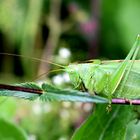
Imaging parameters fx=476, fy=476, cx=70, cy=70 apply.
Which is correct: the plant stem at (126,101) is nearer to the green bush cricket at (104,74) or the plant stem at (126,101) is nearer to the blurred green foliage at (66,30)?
the green bush cricket at (104,74)

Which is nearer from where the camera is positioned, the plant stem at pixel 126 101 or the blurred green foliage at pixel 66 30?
the plant stem at pixel 126 101

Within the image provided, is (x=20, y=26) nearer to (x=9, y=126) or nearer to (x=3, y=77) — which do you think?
(x=3, y=77)

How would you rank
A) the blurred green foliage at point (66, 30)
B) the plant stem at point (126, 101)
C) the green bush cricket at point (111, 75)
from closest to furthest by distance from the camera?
the plant stem at point (126, 101)
the green bush cricket at point (111, 75)
the blurred green foliage at point (66, 30)

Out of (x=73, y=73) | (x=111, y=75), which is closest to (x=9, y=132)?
(x=73, y=73)

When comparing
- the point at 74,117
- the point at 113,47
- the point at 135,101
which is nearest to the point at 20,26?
the point at 113,47

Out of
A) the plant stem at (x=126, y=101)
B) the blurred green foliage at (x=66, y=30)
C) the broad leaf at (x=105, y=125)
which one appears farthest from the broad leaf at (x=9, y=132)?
the blurred green foliage at (x=66, y=30)

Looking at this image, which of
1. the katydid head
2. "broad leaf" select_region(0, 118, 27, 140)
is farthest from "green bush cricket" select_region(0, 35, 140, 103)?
"broad leaf" select_region(0, 118, 27, 140)

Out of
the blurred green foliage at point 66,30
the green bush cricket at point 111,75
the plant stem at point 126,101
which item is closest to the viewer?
the plant stem at point 126,101

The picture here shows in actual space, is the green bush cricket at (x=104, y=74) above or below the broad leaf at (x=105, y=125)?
above
